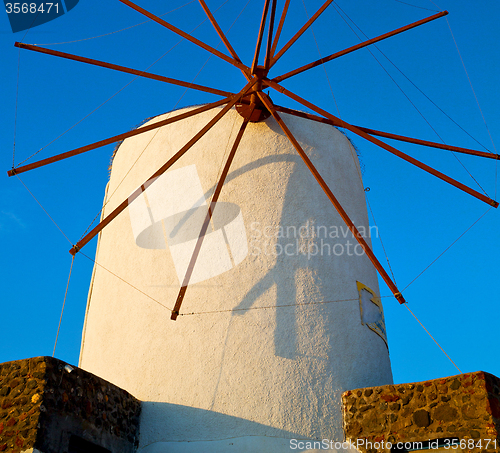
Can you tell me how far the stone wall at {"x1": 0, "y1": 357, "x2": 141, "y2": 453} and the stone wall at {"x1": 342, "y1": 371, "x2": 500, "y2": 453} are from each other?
3143mm

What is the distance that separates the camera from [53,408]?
230 inches

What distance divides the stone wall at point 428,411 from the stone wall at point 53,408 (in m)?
3.14

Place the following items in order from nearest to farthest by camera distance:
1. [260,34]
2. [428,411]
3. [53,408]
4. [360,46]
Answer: [53,408] → [428,411] → [260,34] → [360,46]

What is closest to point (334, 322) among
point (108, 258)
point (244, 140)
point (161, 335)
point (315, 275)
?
point (315, 275)

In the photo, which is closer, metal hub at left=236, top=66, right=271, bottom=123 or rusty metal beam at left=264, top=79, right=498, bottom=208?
rusty metal beam at left=264, top=79, right=498, bottom=208

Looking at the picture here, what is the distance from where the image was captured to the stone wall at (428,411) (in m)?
6.14

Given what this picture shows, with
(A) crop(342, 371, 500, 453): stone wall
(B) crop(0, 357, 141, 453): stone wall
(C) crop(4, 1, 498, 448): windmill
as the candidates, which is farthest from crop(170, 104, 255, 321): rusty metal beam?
(A) crop(342, 371, 500, 453): stone wall

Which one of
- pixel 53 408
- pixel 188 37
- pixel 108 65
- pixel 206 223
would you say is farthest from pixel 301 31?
pixel 53 408

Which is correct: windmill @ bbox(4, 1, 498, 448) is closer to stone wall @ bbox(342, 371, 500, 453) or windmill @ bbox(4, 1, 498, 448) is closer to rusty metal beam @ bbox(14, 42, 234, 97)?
rusty metal beam @ bbox(14, 42, 234, 97)

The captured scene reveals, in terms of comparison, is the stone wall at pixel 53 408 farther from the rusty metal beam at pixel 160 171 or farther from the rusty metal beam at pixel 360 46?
the rusty metal beam at pixel 360 46

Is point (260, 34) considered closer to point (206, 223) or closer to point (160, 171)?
point (160, 171)

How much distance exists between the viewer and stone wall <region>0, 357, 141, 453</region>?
18.5ft

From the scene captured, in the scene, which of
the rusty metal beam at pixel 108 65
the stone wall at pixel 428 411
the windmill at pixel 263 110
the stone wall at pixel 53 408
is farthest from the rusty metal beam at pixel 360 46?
the stone wall at pixel 53 408

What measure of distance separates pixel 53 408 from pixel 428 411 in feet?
14.2
